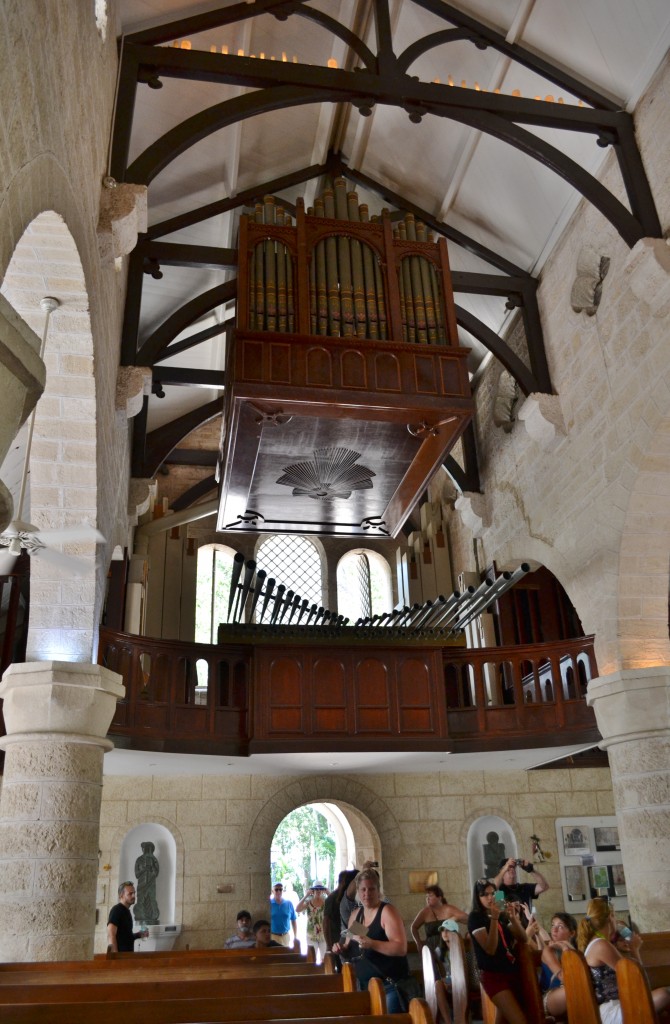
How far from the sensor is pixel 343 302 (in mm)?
8375

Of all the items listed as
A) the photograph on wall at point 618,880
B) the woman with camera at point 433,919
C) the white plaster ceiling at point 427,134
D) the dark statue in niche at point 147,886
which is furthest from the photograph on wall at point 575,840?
the white plaster ceiling at point 427,134

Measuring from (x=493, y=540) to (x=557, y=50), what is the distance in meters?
6.03

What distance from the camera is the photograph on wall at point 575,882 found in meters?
12.2

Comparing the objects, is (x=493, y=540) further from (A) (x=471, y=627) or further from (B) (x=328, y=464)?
(B) (x=328, y=464)

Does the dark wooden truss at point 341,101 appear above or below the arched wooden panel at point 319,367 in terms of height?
above

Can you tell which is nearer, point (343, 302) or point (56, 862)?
point (56, 862)

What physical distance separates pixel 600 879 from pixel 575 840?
0.61m

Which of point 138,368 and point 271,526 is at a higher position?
point 138,368

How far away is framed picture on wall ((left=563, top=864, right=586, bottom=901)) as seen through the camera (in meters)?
12.2

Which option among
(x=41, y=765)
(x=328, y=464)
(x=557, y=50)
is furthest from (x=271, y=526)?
(x=557, y=50)

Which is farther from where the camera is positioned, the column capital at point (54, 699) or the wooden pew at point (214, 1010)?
the column capital at point (54, 699)

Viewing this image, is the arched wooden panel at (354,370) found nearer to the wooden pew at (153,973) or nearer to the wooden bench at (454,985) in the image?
the wooden bench at (454,985)

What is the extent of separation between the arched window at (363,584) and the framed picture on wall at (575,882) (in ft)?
17.3

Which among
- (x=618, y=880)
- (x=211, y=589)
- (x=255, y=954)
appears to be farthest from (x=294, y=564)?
(x=255, y=954)
